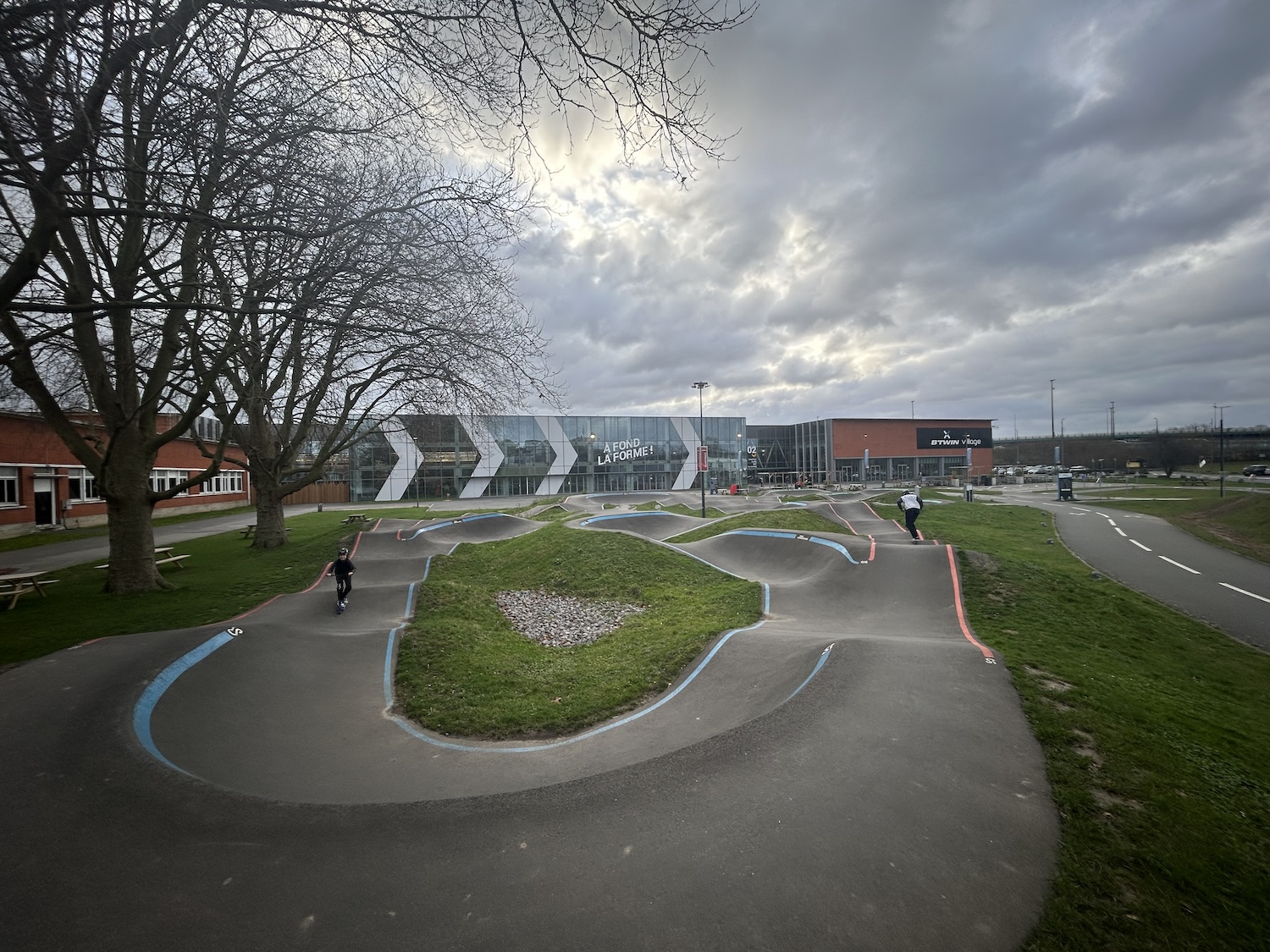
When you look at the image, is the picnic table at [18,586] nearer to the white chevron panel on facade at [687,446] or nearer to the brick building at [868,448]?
the white chevron panel on facade at [687,446]

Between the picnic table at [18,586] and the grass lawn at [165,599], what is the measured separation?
0.22m

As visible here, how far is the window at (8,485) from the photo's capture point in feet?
81.7

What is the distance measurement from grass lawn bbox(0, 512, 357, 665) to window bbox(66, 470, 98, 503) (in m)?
18.9

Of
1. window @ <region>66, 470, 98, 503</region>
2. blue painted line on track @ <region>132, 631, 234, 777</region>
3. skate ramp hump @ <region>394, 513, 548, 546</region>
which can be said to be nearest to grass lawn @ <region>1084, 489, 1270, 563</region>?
skate ramp hump @ <region>394, 513, 548, 546</region>

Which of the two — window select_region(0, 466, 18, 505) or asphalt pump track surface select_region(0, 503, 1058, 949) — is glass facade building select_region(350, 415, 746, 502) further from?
asphalt pump track surface select_region(0, 503, 1058, 949)

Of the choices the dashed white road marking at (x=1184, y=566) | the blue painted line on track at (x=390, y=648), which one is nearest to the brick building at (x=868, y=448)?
the dashed white road marking at (x=1184, y=566)

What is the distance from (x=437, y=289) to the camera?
24.9 feet

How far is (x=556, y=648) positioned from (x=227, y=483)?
51.4 metres

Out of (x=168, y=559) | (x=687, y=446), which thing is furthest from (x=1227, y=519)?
(x=168, y=559)

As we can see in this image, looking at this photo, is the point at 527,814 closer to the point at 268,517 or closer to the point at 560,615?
the point at 560,615

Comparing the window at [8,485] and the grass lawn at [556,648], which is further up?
the window at [8,485]

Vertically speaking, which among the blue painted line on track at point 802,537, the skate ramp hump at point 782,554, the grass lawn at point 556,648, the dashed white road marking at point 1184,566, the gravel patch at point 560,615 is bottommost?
the dashed white road marking at point 1184,566

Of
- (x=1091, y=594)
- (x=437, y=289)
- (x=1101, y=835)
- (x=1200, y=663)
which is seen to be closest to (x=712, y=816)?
(x=1101, y=835)

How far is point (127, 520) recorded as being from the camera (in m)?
11.8
